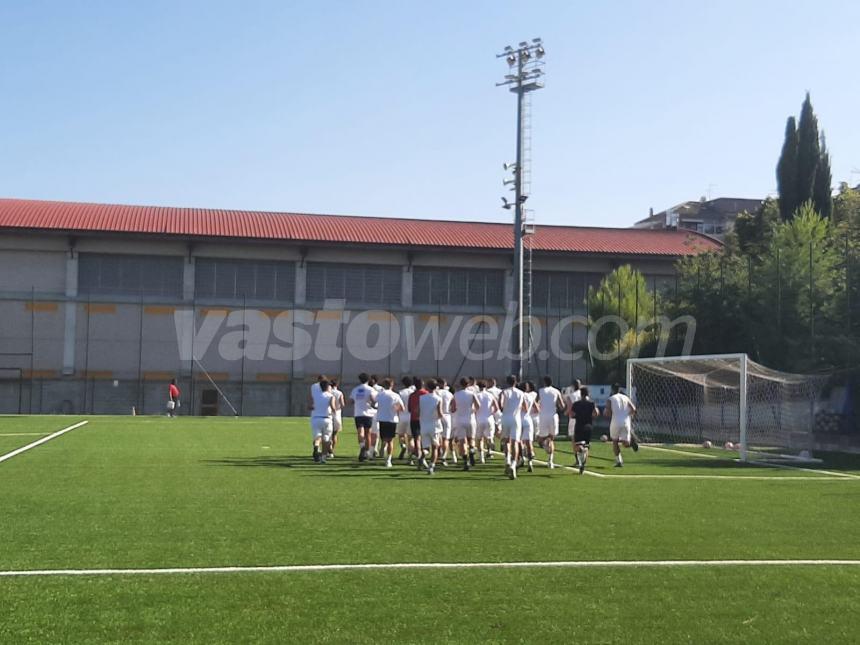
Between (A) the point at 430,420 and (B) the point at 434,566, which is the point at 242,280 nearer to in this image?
(A) the point at 430,420

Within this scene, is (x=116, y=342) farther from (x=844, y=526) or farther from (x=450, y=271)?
(x=844, y=526)

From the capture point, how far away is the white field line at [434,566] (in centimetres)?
920

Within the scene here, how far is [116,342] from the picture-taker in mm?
57281

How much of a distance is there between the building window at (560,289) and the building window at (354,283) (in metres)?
8.42

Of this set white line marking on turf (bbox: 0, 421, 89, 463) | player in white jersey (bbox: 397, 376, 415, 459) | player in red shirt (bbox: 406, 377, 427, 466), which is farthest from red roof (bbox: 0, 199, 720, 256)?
player in red shirt (bbox: 406, 377, 427, 466)

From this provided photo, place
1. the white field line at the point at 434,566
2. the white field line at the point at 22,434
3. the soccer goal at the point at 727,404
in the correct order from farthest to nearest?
the white field line at the point at 22,434
the soccer goal at the point at 727,404
the white field line at the point at 434,566

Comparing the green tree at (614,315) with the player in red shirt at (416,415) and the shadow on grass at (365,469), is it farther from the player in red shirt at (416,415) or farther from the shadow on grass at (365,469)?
the player in red shirt at (416,415)

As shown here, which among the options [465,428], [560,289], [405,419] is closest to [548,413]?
Result: [465,428]

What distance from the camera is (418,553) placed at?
10.5m

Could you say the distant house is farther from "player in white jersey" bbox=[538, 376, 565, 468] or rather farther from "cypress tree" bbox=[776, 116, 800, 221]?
"player in white jersey" bbox=[538, 376, 565, 468]

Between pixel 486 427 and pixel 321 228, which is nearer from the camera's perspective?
pixel 486 427

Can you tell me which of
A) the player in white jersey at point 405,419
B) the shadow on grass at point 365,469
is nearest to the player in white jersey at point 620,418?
the shadow on grass at point 365,469

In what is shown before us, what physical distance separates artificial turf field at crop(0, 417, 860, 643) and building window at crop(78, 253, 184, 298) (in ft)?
127

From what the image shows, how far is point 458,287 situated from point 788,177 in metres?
19.7
